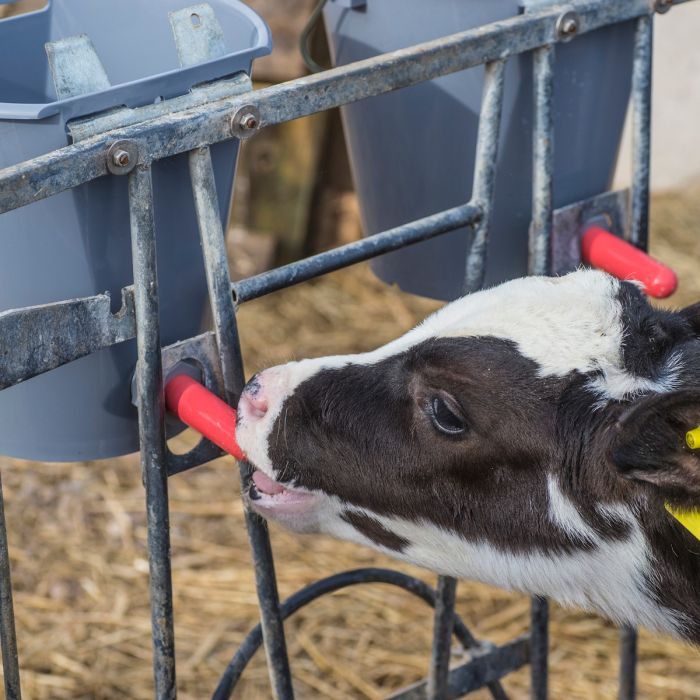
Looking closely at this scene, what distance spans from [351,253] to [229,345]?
254mm

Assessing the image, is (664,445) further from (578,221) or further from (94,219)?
(94,219)

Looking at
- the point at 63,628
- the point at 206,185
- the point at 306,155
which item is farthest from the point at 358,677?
the point at 306,155

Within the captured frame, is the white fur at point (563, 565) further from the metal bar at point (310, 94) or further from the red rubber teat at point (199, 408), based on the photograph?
the metal bar at point (310, 94)

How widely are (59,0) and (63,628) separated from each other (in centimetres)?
186

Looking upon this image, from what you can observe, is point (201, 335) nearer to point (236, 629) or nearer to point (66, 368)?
point (66, 368)

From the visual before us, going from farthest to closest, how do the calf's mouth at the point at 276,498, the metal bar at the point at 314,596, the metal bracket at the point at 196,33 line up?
the metal bar at the point at 314,596, the calf's mouth at the point at 276,498, the metal bracket at the point at 196,33

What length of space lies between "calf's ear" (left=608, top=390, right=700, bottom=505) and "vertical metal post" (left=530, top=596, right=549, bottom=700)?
2.42 ft

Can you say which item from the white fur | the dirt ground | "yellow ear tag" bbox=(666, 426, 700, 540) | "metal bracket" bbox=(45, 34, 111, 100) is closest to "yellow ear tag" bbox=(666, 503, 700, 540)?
"yellow ear tag" bbox=(666, 426, 700, 540)

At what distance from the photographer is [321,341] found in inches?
175

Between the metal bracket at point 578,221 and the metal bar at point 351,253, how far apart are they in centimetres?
22

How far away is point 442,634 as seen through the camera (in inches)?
85.4

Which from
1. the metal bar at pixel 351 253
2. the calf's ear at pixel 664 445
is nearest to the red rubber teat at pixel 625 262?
the metal bar at pixel 351 253

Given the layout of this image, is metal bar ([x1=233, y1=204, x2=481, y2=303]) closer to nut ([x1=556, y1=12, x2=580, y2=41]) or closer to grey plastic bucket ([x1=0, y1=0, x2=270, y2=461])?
grey plastic bucket ([x1=0, y1=0, x2=270, y2=461])

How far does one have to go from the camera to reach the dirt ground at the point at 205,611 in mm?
3023
